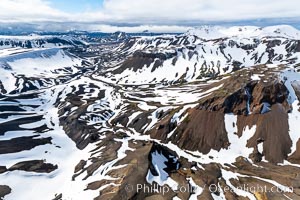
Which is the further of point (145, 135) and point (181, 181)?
point (145, 135)

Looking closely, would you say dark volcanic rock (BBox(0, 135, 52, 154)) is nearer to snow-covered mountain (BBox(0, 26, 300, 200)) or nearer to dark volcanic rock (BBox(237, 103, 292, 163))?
snow-covered mountain (BBox(0, 26, 300, 200))

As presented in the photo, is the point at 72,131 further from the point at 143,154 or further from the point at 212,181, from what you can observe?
the point at 212,181

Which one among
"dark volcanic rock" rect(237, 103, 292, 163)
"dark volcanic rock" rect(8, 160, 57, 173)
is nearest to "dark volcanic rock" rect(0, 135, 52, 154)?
"dark volcanic rock" rect(8, 160, 57, 173)

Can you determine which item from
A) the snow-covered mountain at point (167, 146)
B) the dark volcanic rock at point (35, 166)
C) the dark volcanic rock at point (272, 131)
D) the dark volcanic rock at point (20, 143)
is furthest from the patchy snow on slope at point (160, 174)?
the dark volcanic rock at point (20, 143)

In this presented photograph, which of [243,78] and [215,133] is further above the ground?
[243,78]

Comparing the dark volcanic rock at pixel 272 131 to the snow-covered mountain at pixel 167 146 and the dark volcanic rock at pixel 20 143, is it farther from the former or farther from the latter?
the dark volcanic rock at pixel 20 143

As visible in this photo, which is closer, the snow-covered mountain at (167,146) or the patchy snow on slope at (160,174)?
the patchy snow on slope at (160,174)

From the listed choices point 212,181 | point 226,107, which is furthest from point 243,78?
point 212,181

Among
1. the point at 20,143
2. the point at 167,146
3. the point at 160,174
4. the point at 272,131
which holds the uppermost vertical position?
the point at 272,131

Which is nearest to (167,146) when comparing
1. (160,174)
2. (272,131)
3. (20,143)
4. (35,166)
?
(160,174)

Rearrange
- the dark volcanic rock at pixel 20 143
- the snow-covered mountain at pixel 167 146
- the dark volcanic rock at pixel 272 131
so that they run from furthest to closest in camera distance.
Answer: the dark volcanic rock at pixel 20 143 → the dark volcanic rock at pixel 272 131 → the snow-covered mountain at pixel 167 146

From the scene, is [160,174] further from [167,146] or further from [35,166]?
[35,166]
